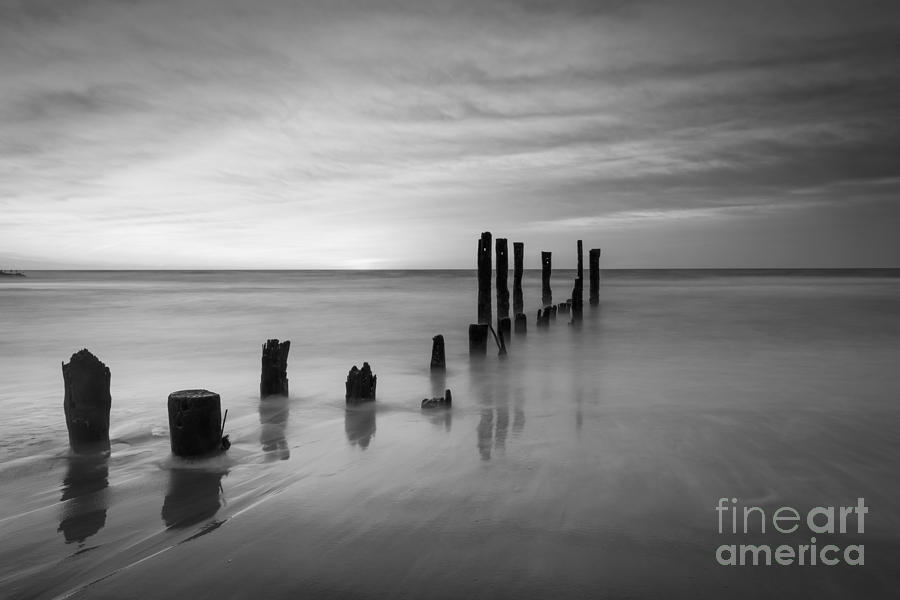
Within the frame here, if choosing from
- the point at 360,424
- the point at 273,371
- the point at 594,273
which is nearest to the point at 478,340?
the point at 273,371

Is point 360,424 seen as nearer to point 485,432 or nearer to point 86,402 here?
point 485,432

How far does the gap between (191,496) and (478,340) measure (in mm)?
7573

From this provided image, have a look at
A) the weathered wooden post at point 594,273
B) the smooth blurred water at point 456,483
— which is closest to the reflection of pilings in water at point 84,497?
the smooth blurred water at point 456,483

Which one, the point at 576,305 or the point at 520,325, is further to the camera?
the point at 576,305

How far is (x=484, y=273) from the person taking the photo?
48.9 ft

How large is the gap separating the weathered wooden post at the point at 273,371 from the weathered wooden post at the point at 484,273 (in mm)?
7972

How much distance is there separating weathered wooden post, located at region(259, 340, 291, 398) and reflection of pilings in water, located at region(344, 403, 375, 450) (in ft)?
3.92

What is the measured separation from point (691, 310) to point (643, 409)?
19728 mm

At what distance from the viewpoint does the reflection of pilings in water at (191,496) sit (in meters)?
3.50

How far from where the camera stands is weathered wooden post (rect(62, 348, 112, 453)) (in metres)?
4.78

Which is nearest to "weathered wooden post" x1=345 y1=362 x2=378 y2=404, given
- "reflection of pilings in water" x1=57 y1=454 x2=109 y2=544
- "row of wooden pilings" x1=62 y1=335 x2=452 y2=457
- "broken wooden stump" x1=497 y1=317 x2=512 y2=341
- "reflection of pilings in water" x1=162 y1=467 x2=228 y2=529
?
"row of wooden pilings" x1=62 y1=335 x2=452 y2=457

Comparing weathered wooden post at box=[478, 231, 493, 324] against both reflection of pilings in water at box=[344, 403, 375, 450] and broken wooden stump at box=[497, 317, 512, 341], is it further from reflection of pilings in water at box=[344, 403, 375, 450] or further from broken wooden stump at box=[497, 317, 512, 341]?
reflection of pilings in water at box=[344, 403, 375, 450]

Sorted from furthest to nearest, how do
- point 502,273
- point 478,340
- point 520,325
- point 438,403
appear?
→ point 502,273 < point 520,325 < point 478,340 < point 438,403

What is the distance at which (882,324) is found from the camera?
18.2 m
